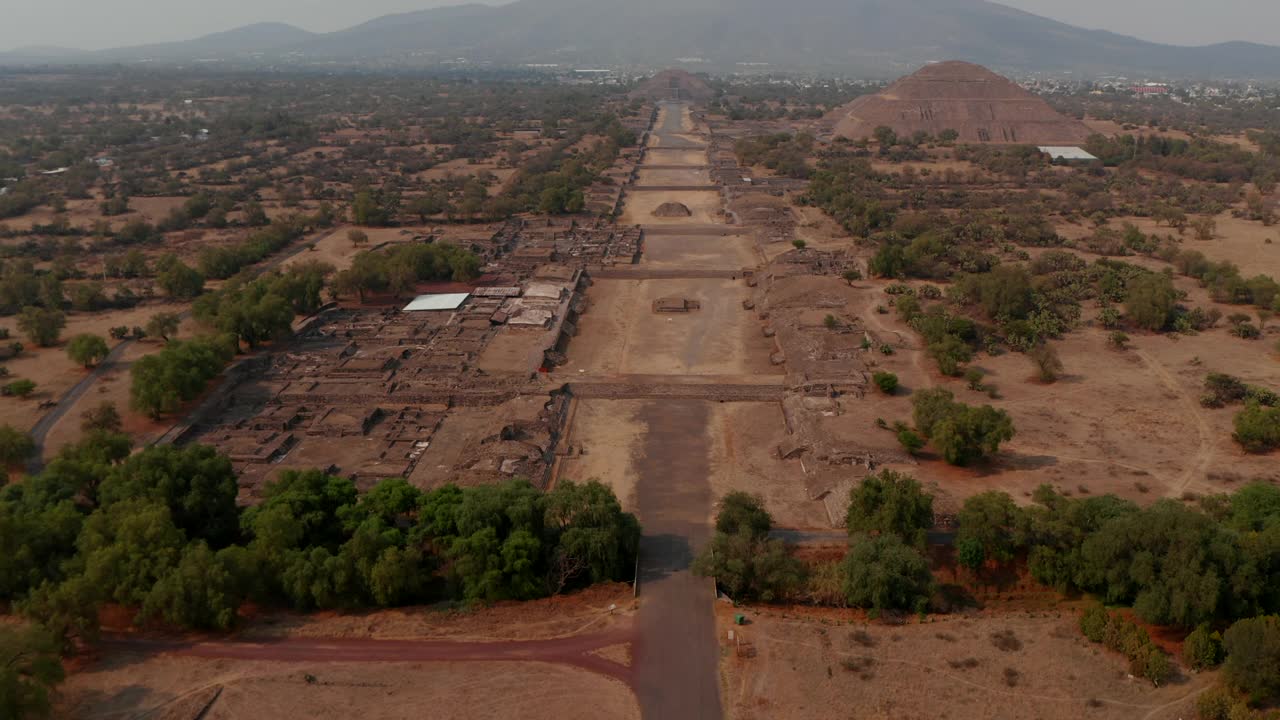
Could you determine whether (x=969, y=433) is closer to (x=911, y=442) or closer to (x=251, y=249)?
(x=911, y=442)

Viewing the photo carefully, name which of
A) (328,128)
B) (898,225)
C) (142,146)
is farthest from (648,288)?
(328,128)

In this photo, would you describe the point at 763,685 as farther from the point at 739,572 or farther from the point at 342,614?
the point at 342,614

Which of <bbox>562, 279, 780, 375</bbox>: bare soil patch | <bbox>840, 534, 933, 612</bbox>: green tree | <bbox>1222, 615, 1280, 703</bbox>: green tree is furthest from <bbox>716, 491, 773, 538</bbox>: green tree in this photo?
<bbox>562, 279, 780, 375</bbox>: bare soil patch

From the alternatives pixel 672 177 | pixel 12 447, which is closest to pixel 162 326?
pixel 12 447

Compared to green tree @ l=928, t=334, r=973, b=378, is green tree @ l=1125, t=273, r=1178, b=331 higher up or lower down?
higher up

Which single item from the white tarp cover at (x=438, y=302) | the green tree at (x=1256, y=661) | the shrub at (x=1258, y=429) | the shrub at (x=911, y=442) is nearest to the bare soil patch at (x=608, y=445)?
the shrub at (x=911, y=442)

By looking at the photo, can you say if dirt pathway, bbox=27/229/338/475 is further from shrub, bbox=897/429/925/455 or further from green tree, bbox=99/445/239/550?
shrub, bbox=897/429/925/455

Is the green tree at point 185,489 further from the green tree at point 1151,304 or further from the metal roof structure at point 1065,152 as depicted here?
the metal roof structure at point 1065,152
